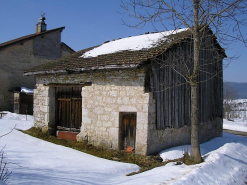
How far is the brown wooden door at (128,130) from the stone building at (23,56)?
41.3 feet

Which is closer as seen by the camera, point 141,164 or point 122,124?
point 141,164

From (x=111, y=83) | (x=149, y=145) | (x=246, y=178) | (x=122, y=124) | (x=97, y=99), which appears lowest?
(x=246, y=178)

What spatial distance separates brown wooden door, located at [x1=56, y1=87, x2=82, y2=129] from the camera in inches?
363

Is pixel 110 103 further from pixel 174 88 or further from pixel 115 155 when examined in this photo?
pixel 174 88

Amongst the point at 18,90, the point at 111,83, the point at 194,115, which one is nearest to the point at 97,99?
the point at 111,83

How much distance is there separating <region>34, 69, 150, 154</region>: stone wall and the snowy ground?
3.39 feet

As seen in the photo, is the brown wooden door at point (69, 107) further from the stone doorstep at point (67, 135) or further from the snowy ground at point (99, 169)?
the snowy ground at point (99, 169)

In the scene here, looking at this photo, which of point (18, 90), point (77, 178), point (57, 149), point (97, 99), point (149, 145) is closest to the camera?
point (77, 178)

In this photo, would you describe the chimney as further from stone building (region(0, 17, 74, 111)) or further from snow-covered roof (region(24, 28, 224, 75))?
snow-covered roof (region(24, 28, 224, 75))

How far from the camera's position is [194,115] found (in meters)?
5.96

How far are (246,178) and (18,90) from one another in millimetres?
16140

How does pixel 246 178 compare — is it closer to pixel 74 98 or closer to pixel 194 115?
pixel 194 115

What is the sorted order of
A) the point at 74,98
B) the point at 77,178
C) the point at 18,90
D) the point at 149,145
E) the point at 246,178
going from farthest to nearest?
the point at 18,90, the point at 74,98, the point at 149,145, the point at 246,178, the point at 77,178

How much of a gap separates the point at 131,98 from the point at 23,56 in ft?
44.0
